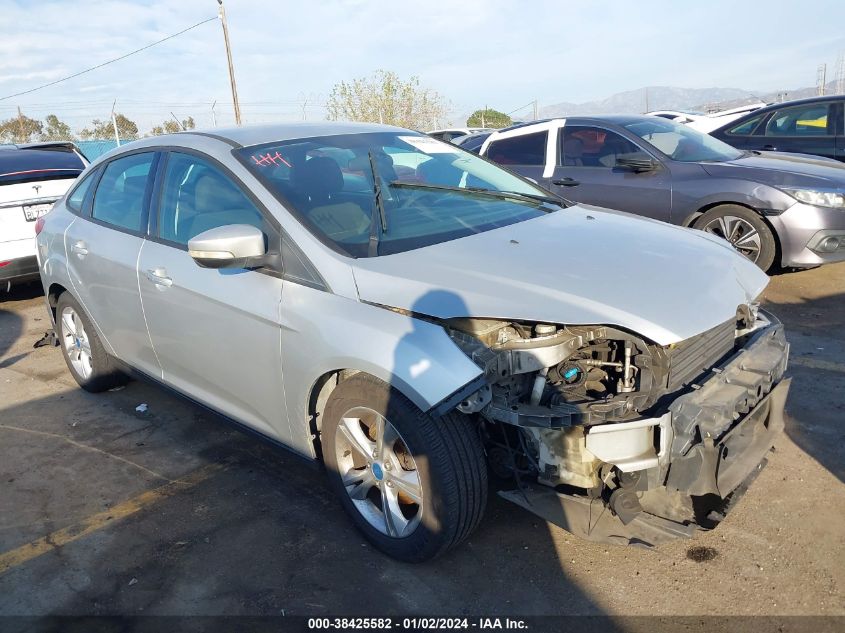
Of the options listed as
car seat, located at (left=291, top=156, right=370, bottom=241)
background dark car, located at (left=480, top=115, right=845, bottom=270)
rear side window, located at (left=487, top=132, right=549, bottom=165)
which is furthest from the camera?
rear side window, located at (left=487, top=132, right=549, bottom=165)

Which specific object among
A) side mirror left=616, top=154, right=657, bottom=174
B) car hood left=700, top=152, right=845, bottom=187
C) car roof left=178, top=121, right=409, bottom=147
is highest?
car roof left=178, top=121, right=409, bottom=147

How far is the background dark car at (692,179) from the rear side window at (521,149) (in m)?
0.01

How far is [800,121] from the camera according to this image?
336 inches

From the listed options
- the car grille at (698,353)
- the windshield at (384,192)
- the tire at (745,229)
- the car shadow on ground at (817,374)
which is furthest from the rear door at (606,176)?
the car grille at (698,353)

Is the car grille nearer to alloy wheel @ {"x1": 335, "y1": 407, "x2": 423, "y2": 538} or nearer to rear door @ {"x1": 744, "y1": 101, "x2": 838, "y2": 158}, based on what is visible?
alloy wheel @ {"x1": 335, "y1": 407, "x2": 423, "y2": 538}

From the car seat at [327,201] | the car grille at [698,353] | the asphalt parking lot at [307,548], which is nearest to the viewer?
the car grille at [698,353]

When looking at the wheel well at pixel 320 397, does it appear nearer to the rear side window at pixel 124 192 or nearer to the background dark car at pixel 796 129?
the rear side window at pixel 124 192

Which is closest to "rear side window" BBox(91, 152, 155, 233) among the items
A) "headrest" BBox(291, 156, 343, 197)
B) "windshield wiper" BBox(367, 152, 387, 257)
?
"headrest" BBox(291, 156, 343, 197)

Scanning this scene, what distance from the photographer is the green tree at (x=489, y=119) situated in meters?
37.8

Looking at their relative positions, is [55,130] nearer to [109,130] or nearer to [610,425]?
[109,130]

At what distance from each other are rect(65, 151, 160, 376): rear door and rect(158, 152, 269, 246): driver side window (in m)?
0.21

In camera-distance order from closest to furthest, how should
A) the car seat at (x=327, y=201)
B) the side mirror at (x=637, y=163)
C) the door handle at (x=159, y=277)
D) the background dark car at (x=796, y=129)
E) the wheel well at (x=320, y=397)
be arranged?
the wheel well at (x=320, y=397) → the car seat at (x=327, y=201) → the door handle at (x=159, y=277) → the side mirror at (x=637, y=163) → the background dark car at (x=796, y=129)

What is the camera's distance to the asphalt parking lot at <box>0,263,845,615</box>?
8.56 feet

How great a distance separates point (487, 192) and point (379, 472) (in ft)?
5.48
